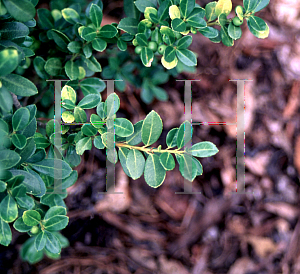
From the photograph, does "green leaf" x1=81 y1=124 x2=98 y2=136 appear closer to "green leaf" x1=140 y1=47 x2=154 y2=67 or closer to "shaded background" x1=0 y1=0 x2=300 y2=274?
"green leaf" x1=140 y1=47 x2=154 y2=67

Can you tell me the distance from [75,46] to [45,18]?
0.52 ft

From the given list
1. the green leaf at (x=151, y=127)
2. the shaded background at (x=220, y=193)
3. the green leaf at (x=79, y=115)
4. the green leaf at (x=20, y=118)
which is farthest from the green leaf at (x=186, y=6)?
the shaded background at (x=220, y=193)

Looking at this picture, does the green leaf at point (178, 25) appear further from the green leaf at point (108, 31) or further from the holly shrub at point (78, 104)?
the green leaf at point (108, 31)

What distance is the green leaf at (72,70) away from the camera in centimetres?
95

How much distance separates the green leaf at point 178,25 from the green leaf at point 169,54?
2.8 inches

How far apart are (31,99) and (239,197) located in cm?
114

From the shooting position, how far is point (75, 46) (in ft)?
3.07

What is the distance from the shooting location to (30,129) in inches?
30.9

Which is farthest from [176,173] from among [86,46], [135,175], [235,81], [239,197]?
[86,46]

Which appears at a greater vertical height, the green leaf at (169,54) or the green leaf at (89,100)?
the green leaf at (169,54)

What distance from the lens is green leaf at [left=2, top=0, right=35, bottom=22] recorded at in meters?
0.66

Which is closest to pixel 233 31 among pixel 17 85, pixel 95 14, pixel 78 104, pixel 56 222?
pixel 95 14

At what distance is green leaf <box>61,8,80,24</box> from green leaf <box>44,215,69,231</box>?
62 centimetres

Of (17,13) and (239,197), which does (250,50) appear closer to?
(239,197)
